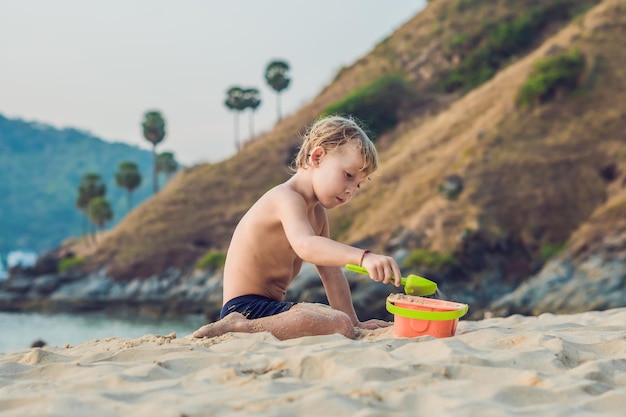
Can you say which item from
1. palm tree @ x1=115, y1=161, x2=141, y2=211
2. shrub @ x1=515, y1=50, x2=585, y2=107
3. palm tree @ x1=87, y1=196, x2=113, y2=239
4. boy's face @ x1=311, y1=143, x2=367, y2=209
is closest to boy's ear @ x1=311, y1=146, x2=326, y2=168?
boy's face @ x1=311, y1=143, x2=367, y2=209

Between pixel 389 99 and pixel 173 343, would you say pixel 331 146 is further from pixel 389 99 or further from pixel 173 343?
pixel 389 99

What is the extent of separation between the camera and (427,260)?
820 inches

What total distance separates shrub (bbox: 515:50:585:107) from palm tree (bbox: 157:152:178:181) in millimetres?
28195

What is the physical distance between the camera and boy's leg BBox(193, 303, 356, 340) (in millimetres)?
3527

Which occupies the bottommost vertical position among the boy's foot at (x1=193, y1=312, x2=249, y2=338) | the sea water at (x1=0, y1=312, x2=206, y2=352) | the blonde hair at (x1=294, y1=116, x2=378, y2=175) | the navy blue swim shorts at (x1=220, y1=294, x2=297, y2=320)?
the sea water at (x1=0, y1=312, x2=206, y2=352)

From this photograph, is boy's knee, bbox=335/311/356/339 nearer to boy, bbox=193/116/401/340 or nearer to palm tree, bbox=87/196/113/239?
boy, bbox=193/116/401/340

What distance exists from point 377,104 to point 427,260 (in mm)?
17516

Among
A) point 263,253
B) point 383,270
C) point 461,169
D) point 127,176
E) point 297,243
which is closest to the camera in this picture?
point 383,270

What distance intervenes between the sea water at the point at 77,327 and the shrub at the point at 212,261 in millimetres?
3856

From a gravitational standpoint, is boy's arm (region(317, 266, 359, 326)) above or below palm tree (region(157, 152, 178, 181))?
below

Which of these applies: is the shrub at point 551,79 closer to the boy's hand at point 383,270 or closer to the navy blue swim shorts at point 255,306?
the navy blue swim shorts at point 255,306

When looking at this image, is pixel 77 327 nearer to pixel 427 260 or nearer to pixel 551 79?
pixel 427 260

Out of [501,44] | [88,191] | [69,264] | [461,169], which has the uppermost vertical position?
[501,44]

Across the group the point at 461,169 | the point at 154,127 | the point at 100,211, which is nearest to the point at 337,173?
the point at 461,169
